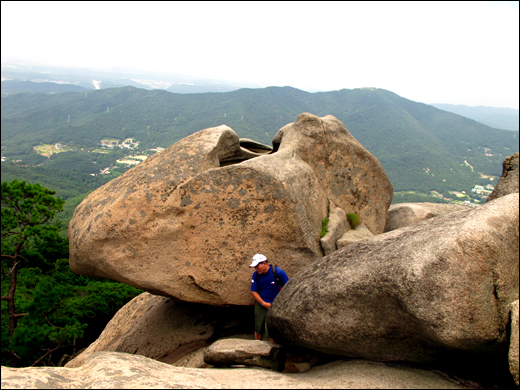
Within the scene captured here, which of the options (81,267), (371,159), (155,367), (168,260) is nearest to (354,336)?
(155,367)

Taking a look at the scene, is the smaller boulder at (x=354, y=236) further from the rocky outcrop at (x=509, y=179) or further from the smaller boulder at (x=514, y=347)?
the smaller boulder at (x=514, y=347)

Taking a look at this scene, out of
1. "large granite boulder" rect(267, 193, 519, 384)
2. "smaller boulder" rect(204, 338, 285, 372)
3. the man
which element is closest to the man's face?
the man

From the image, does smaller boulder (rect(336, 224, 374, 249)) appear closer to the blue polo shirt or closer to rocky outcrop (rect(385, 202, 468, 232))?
the blue polo shirt

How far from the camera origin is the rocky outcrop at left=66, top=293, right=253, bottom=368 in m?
9.17

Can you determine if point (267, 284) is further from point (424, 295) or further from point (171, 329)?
point (171, 329)

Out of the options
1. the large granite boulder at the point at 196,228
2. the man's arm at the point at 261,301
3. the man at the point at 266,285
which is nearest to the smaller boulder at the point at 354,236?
the large granite boulder at the point at 196,228

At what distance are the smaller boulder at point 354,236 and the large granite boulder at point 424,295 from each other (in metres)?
3.04

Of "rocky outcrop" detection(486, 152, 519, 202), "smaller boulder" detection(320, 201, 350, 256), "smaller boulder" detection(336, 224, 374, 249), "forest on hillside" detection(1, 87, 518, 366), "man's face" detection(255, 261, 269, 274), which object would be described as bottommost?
"forest on hillside" detection(1, 87, 518, 366)

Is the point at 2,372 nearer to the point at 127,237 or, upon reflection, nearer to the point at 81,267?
the point at 127,237

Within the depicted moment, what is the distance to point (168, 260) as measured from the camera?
25.0ft

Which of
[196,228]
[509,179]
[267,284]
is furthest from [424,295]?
[196,228]

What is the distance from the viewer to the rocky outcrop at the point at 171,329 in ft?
30.1

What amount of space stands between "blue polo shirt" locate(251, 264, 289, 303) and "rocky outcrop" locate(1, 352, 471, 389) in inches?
73.6

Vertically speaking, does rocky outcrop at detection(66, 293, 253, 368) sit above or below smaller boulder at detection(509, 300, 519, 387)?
below
